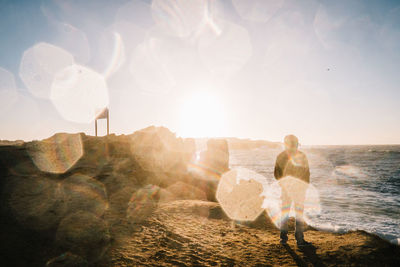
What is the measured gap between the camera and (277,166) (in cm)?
554

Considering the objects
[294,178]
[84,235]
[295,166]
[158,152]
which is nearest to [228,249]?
[294,178]

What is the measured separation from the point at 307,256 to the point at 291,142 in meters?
2.77

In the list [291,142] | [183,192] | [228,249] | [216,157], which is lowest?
[183,192]

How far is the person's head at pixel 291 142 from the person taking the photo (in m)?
5.28

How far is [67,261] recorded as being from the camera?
409 centimetres

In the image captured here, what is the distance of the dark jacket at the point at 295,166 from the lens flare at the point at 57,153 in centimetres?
1204

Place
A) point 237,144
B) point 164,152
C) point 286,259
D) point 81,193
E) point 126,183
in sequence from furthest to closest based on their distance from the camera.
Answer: point 237,144, point 164,152, point 126,183, point 81,193, point 286,259

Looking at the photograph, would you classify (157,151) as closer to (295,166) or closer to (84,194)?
(84,194)

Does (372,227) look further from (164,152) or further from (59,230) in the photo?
(164,152)

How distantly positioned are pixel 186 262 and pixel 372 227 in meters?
10.2

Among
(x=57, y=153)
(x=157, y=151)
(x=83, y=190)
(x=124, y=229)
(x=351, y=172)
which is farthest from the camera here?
(x=351, y=172)

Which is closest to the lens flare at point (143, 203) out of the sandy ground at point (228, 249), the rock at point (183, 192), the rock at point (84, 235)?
the sandy ground at point (228, 249)

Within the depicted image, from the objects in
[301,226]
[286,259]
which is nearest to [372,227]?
[301,226]

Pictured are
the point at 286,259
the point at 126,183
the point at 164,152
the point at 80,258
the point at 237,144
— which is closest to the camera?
the point at 80,258
